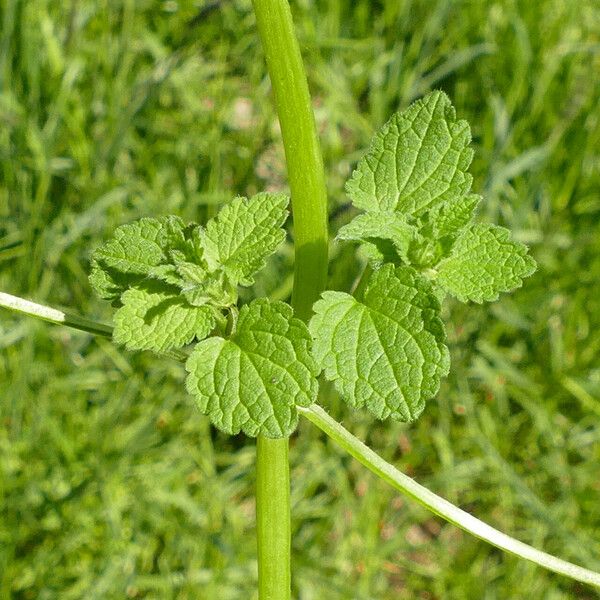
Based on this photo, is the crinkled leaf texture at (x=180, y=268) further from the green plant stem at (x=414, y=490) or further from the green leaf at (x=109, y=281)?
the green plant stem at (x=414, y=490)

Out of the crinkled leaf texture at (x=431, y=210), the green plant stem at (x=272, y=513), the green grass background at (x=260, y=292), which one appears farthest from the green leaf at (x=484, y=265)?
the green grass background at (x=260, y=292)

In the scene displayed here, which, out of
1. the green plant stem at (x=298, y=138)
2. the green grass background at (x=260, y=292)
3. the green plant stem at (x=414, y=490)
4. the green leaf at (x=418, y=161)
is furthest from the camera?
the green grass background at (x=260, y=292)

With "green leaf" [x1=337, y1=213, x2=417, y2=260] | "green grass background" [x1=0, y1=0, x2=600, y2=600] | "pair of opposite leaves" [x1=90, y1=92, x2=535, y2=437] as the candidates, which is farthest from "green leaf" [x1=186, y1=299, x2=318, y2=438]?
"green grass background" [x1=0, y1=0, x2=600, y2=600]

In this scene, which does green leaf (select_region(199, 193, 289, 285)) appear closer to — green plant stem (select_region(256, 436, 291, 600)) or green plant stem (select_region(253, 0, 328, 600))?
green plant stem (select_region(253, 0, 328, 600))

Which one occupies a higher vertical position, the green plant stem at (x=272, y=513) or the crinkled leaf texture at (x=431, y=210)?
the crinkled leaf texture at (x=431, y=210)

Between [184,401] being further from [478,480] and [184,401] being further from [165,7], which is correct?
[165,7]

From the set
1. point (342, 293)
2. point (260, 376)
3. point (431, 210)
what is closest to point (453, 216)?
point (431, 210)

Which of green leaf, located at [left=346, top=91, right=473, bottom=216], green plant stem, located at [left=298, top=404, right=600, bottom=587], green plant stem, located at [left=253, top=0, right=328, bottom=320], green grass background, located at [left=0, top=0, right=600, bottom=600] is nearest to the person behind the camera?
green plant stem, located at [left=253, top=0, right=328, bottom=320]
